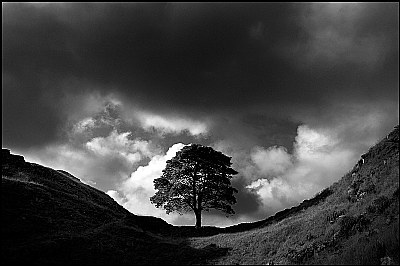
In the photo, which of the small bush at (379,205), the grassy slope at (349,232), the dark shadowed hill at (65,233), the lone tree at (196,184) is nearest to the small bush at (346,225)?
the grassy slope at (349,232)

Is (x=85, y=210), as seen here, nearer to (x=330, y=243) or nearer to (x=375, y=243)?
(x=330, y=243)

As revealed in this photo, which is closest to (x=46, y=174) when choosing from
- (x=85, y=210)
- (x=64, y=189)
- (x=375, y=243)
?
(x=64, y=189)

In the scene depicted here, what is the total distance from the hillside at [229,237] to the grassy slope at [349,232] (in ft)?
0.22

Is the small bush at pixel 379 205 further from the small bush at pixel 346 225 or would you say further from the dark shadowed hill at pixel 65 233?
the dark shadowed hill at pixel 65 233

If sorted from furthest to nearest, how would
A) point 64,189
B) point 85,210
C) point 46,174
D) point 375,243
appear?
point 46,174
point 64,189
point 85,210
point 375,243

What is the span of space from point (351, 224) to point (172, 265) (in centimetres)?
1458

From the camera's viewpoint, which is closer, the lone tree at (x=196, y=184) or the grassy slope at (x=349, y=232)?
the grassy slope at (x=349, y=232)

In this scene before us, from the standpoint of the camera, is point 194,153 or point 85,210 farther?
point 194,153

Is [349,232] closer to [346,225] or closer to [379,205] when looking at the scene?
[346,225]

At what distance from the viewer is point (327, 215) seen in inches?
1357

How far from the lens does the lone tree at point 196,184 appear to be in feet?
195

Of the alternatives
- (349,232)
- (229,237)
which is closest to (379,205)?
(349,232)

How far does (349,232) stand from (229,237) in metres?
14.4

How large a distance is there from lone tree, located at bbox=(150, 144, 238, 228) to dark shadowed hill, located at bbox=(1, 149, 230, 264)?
28.0 feet
